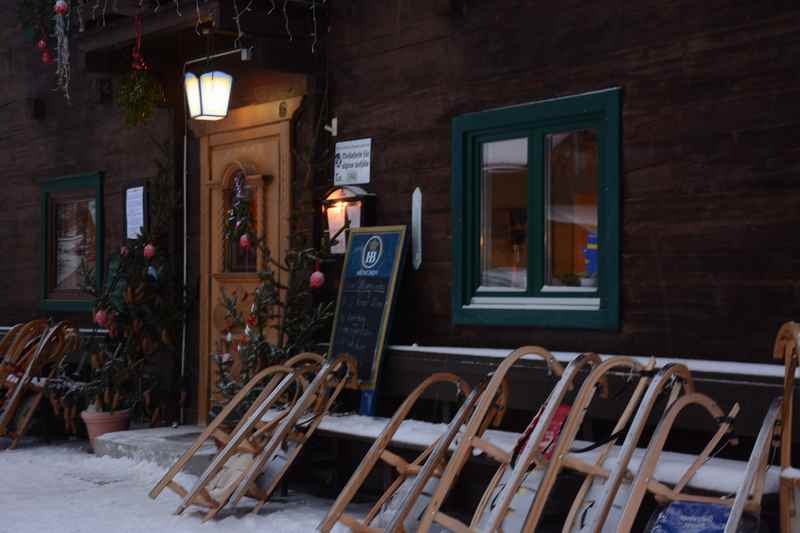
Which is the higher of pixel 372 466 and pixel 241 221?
pixel 241 221

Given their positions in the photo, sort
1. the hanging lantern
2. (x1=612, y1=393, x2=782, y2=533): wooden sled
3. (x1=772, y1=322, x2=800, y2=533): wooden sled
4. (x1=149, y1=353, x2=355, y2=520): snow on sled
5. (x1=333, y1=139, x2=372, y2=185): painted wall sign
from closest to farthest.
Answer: (x1=612, y1=393, x2=782, y2=533): wooden sled, (x1=772, y1=322, x2=800, y2=533): wooden sled, (x1=149, y1=353, x2=355, y2=520): snow on sled, (x1=333, y1=139, x2=372, y2=185): painted wall sign, the hanging lantern

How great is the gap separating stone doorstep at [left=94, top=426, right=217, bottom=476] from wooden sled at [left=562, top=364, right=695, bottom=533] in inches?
135

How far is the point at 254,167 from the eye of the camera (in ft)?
29.1

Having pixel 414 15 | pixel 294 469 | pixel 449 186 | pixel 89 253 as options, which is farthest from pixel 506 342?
pixel 89 253

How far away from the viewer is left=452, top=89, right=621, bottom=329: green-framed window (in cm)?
638

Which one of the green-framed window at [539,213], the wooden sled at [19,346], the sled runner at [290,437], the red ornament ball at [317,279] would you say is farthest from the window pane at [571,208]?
the wooden sled at [19,346]

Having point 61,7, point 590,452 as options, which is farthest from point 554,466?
point 61,7

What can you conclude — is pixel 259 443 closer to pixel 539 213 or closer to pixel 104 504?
pixel 104 504

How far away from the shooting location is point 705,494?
4.98 metres

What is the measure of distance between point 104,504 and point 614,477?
148 inches

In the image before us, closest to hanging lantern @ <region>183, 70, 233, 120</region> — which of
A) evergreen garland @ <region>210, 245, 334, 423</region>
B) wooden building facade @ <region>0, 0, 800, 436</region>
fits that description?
wooden building facade @ <region>0, 0, 800, 436</region>

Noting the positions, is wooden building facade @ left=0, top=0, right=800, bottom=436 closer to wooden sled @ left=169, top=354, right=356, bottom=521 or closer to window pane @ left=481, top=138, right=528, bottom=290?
window pane @ left=481, top=138, right=528, bottom=290

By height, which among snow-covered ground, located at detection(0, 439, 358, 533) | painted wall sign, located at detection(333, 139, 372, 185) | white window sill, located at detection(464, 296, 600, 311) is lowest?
snow-covered ground, located at detection(0, 439, 358, 533)

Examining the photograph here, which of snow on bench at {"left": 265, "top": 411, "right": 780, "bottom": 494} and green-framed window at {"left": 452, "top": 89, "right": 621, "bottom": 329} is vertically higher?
green-framed window at {"left": 452, "top": 89, "right": 621, "bottom": 329}
